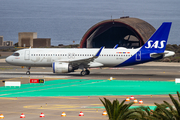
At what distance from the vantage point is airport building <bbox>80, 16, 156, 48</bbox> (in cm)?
7988

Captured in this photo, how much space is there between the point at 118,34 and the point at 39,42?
37662mm

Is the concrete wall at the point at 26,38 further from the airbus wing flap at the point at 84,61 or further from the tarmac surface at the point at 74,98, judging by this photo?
the tarmac surface at the point at 74,98

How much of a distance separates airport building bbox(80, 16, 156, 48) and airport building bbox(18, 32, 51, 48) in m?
33.4

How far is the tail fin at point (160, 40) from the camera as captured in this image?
48375mm

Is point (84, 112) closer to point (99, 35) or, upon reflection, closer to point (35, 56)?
point (35, 56)

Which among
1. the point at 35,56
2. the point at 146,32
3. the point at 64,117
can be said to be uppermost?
the point at 146,32

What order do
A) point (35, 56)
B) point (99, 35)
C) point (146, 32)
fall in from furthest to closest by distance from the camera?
point (99, 35)
point (146, 32)
point (35, 56)

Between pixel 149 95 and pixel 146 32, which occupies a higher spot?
pixel 146 32

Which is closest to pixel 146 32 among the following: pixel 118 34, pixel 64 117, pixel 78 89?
pixel 118 34

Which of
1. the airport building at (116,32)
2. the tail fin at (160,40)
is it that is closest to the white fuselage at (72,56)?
the tail fin at (160,40)

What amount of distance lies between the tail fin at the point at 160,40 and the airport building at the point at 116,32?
28790 mm

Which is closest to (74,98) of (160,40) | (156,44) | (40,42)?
(156,44)

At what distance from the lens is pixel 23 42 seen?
121562mm

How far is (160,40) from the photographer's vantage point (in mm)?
48688
